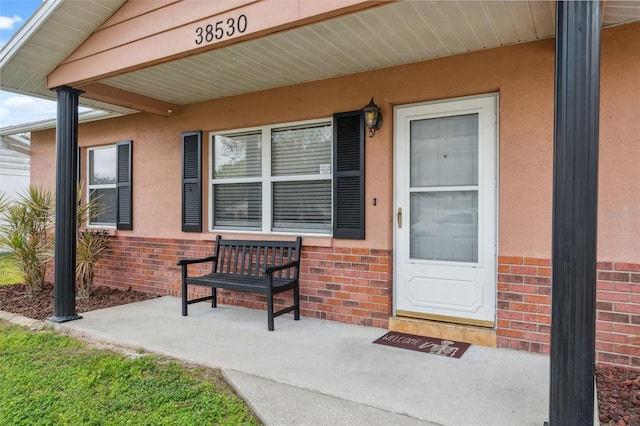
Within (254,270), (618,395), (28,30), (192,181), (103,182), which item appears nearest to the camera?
(618,395)

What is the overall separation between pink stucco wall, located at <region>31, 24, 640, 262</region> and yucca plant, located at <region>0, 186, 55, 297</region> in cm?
301

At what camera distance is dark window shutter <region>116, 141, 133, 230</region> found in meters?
6.12

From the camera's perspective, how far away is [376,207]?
4.20 metres

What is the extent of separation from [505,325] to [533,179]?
1.26 meters

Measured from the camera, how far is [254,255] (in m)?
4.98

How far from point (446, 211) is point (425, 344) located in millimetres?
1241

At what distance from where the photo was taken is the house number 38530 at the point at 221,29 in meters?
3.08

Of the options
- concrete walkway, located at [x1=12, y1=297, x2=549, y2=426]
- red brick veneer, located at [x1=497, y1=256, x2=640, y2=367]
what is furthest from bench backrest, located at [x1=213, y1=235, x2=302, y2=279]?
red brick veneer, located at [x1=497, y1=256, x2=640, y2=367]

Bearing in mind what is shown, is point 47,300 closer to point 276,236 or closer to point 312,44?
point 276,236

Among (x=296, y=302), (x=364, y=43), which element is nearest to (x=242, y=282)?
(x=296, y=302)

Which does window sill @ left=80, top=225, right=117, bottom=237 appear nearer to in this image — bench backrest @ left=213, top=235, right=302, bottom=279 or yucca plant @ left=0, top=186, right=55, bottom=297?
yucca plant @ left=0, top=186, right=55, bottom=297

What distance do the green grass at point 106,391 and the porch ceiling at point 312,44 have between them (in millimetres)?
2654

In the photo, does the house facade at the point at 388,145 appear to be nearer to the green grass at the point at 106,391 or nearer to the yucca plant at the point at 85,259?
the yucca plant at the point at 85,259

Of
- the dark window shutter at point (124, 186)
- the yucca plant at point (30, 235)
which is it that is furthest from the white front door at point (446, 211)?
the yucca plant at point (30, 235)
